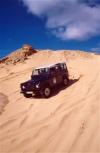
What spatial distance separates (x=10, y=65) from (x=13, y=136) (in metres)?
19.5

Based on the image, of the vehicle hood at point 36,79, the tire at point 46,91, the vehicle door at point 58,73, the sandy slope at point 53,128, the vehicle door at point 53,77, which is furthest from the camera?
the vehicle door at point 58,73

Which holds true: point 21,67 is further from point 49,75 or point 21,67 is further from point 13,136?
point 13,136

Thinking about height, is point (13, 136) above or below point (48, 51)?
below

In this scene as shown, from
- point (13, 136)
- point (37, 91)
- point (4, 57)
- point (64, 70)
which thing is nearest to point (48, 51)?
point (4, 57)

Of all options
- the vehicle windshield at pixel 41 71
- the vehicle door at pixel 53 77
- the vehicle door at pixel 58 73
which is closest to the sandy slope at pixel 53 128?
the vehicle door at pixel 53 77

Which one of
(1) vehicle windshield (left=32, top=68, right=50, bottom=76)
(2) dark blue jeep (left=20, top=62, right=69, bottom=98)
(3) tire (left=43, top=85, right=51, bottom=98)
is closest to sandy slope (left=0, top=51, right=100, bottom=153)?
(3) tire (left=43, top=85, right=51, bottom=98)

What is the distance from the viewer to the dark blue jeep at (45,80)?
10711 mm

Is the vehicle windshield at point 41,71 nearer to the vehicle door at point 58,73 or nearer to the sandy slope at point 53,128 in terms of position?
the vehicle door at point 58,73

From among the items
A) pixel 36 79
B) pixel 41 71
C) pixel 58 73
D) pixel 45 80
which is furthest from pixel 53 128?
pixel 58 73

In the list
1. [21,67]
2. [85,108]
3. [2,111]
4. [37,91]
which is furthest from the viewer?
[21,67]

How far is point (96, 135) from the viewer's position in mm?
4988

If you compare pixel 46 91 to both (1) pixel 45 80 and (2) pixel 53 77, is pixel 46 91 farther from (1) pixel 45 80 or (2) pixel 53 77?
(2) pixel 53 77

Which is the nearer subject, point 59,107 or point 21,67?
point 59,107

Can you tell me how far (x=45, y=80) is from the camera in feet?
36.0
